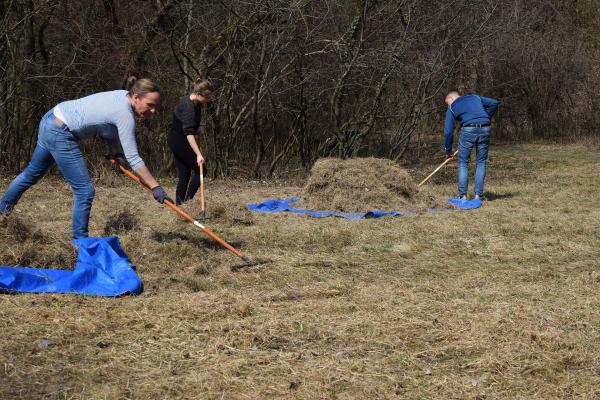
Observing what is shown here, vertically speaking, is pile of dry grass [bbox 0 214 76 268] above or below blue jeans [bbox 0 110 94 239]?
below

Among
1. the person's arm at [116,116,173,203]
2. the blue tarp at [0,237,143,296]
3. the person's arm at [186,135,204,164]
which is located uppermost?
the person's arm at [116,116,173,203]

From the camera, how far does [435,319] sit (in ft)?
15.0

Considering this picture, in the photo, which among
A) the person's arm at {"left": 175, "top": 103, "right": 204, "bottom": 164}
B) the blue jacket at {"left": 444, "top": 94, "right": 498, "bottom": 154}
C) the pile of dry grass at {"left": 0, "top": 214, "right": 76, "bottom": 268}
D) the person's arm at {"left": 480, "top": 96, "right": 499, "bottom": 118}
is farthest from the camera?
the person's arm at {"left": 480, "top": 96, "right": 499, "bottom": 118}

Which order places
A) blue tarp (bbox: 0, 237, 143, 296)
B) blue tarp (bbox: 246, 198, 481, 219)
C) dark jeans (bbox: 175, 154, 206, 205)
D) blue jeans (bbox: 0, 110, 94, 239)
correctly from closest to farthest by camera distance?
blue tarp (bbox: 0, 237, 143, 296) < blue jeans (bbox: 0, 110, 94, 239) < dark jeans (bbox: 175, 154, 206, 205) < blue tarp (bbox: 246, 198, 481, 219)

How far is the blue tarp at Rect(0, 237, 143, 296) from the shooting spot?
4.97 m

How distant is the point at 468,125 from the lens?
10086 millimetres

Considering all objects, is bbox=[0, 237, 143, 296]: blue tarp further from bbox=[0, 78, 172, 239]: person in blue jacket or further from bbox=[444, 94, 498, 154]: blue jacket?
bbox=[444, 94, 498, 154]: blue jacket

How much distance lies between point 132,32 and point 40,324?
432 inches

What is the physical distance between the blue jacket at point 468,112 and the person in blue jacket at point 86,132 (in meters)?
5.44

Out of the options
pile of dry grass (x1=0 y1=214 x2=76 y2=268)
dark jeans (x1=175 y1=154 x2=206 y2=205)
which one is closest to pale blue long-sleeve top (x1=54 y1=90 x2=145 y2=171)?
pile of dry grass (x1=0 y1=214 x2=76 y2=268)

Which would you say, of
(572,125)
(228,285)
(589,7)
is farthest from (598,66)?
(228,285)

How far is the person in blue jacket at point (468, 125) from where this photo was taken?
10039 mm

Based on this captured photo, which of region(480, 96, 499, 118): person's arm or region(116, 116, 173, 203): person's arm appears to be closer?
region(116, 116, 173, 203): person's arm

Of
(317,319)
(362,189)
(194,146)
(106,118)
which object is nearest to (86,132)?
(106,118)
